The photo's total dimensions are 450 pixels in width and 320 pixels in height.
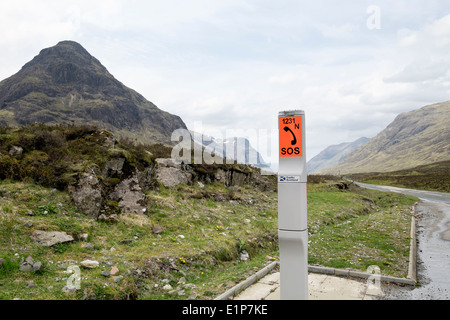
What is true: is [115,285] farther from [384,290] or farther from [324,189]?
[324,189]

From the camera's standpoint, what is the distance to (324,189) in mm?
34812

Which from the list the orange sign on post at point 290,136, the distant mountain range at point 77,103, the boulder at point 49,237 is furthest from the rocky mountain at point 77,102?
the orange sign on post at point 290,136

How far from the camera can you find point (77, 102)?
505 feet

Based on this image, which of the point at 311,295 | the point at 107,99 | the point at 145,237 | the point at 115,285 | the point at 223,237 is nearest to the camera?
the point at 115,285

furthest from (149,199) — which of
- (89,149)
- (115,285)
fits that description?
(115,285)

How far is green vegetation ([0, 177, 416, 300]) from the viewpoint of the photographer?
6.53m

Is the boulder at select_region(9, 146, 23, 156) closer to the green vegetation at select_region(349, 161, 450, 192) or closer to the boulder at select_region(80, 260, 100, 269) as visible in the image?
the boulder at select_region(80, 260, 100, 269)

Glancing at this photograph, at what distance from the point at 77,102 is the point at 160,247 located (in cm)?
16997

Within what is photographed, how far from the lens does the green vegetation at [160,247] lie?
6.53 meters

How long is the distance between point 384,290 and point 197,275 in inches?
207

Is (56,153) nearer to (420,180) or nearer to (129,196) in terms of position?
(129,196)

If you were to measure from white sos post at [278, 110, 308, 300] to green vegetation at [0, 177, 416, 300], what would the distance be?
245 cm

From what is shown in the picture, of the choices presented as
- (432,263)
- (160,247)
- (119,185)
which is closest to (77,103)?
(119,185)

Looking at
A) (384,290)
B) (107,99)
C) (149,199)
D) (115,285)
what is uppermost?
(107,99)
